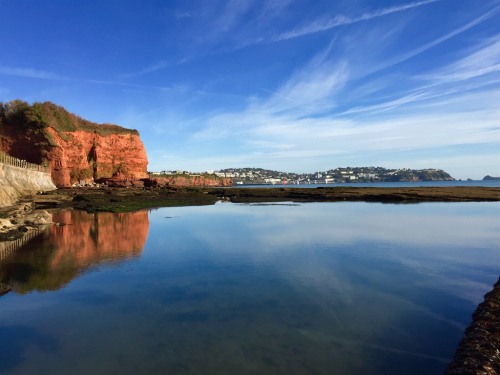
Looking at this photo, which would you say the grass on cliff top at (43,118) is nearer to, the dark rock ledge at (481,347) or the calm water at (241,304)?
the calm water at (241,304)

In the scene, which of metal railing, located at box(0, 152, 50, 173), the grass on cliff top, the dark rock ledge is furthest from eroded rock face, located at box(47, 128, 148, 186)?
the dark rock ledge

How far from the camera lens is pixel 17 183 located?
3838 centimetres

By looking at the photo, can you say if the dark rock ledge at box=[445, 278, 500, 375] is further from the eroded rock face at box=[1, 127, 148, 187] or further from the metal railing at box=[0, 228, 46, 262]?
the eroded rock face at box=[1, 127, 148, 187]

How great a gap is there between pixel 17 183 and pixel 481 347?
44597mm

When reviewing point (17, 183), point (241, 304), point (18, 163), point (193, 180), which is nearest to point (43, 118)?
point (18, 163)

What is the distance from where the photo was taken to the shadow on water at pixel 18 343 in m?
6.83

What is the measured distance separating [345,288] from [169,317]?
227 inches

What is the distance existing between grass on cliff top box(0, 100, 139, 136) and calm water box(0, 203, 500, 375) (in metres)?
49.2

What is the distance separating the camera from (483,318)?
8047mm

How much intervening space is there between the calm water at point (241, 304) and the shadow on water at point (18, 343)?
0.04m

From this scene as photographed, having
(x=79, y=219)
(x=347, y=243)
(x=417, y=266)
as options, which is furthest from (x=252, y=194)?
(x=417, y=266)

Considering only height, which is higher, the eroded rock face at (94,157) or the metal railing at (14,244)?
the eroded rock face at (94,157)

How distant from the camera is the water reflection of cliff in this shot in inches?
A: 488

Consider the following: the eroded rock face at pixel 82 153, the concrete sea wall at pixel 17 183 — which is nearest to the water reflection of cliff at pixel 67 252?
the concrete sea wall at pixel 17 183
